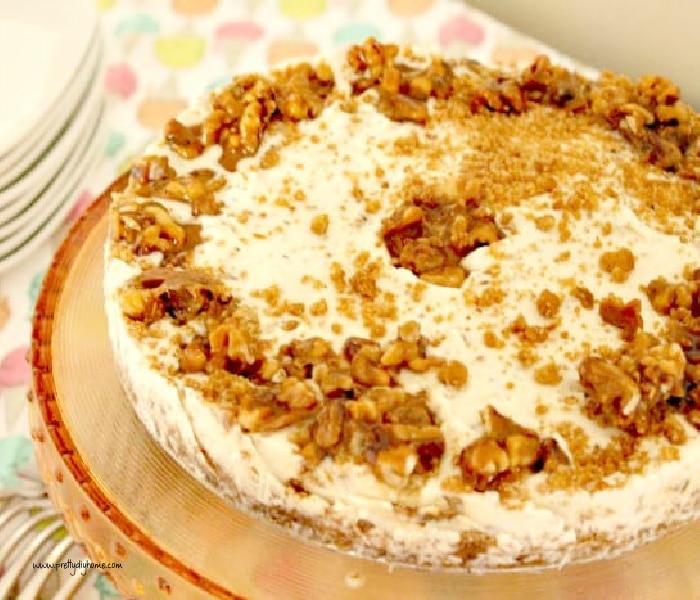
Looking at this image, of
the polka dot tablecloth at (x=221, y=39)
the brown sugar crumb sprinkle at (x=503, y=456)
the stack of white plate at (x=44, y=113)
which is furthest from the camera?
the polka dot tablecloth at (x=221, y=39)

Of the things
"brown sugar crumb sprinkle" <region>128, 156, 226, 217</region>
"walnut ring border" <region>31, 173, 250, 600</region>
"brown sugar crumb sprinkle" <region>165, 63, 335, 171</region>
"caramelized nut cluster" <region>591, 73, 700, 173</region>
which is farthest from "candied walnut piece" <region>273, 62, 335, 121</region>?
"caramelized nut cluster" <region>591, 73, 700, 173</region>

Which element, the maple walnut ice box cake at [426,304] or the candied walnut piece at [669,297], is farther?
the candied walnut piece at [669,297]

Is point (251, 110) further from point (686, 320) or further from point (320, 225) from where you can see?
point (686, 320)

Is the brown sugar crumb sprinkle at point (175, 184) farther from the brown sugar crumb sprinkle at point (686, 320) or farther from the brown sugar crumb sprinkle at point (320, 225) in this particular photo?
the brown sugar crumb sprinkle at point (686, 320)

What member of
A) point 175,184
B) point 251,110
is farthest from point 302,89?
point 175,184

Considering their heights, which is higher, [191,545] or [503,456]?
[503,456]

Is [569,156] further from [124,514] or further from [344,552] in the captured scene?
[124,514]

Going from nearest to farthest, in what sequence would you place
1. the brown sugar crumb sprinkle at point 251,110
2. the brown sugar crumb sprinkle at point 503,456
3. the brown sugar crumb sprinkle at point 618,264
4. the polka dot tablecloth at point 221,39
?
the brown sugar crumb sprinkle at point 503,456, the brown sugar crumb sprinkle at point 618,264, the brown sugar crumb sprinkle at point 251,110, the polka dot tablecloth at point 221,39

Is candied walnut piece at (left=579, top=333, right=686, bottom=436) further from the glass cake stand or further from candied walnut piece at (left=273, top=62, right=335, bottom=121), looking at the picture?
candied walnut piece at (left=273, top=62, right=335, bottom=121)

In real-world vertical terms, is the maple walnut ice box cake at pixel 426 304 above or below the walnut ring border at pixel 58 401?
above

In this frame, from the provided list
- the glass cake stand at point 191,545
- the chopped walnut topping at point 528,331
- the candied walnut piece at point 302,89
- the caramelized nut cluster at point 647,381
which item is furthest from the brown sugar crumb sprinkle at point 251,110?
the caramelized nut cluster at point 647,381
